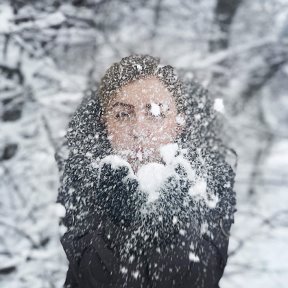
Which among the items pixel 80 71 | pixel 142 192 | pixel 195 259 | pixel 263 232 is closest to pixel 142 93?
pixel 142 192

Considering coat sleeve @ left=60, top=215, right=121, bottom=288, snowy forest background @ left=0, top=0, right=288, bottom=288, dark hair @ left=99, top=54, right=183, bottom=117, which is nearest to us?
coat sleeve @ left=60, top=215, right=121, bottom=288

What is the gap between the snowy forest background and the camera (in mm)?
1408

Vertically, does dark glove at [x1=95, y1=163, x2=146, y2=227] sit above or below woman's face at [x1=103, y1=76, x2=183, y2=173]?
below

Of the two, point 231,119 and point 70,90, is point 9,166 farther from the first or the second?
point 231,119

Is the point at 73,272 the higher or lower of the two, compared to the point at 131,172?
lower

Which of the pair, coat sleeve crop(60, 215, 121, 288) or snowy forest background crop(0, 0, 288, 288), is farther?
snowy forest background crop(0, 0, 288, 288)

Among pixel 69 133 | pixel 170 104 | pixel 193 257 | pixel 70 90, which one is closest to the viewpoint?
pixel 193 257

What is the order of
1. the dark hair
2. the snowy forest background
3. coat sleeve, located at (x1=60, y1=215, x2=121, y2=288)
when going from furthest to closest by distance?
the snowy forest background → the dark hair → coat sleeve, located at (x1=60, y1=215, x2=121, y2=288)

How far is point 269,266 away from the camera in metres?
1.42

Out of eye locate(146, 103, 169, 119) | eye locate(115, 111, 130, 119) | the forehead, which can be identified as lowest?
eye locate(115, 111, 130, 119)

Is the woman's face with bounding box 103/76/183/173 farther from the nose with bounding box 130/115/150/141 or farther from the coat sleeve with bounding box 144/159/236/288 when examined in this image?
the coat sleeve with bounding box 144/159/236/288

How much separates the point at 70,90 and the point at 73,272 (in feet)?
2.43

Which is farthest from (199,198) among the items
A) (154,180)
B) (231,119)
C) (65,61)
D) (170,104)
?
(65,61)

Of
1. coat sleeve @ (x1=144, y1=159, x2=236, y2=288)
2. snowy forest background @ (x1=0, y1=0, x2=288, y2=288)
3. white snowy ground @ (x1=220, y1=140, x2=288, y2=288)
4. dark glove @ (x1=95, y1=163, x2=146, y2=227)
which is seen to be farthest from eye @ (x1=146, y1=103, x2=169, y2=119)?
white snowy ground @ (x1=220, y1=140, x2=288, y2=288)
